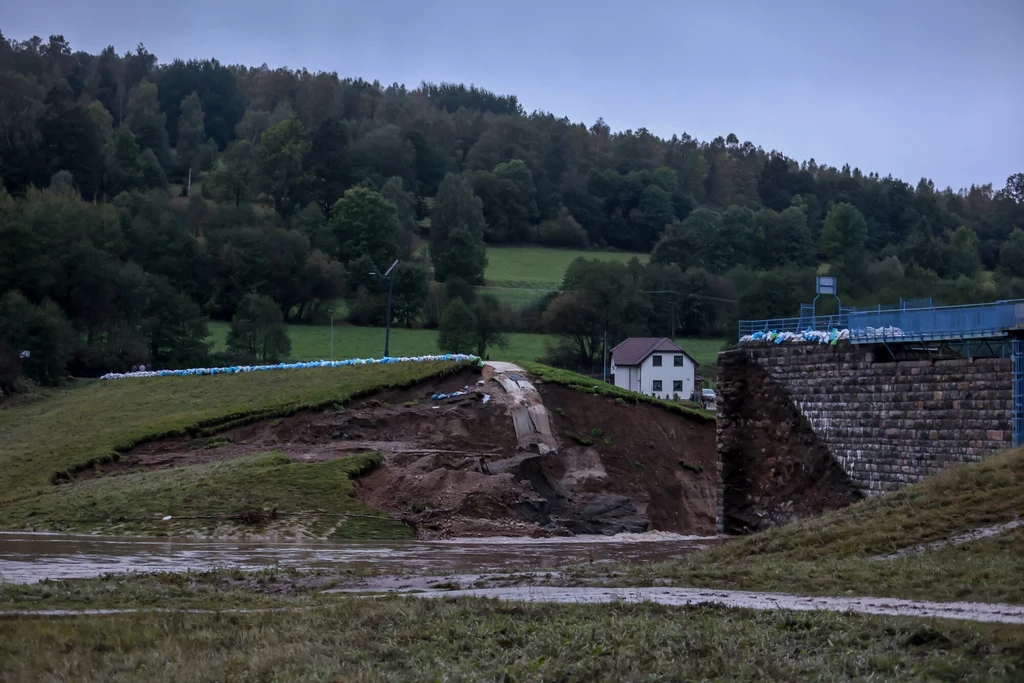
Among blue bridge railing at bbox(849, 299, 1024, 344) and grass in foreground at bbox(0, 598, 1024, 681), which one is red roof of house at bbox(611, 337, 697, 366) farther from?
grass in foreground at bbox(0, 598, 1024, 681)

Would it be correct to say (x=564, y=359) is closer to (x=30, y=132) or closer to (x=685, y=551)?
(x=685, y=551)

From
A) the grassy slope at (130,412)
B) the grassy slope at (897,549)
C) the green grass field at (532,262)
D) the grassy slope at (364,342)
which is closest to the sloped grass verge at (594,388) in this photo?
the grassy slope at (130,412)

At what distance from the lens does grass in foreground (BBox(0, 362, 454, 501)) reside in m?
40.0

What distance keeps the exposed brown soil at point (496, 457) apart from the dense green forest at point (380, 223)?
2769cm

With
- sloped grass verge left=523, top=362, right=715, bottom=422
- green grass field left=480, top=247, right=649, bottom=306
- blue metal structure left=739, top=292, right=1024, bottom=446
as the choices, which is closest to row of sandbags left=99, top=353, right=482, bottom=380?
sloped grass verge left=523, top=362, right=715, bottom=422

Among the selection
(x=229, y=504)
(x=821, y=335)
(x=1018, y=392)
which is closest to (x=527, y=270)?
(x=229, y=504)

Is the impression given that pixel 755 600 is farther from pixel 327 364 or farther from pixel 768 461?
pixel 327 364

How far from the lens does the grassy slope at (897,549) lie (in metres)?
14.7

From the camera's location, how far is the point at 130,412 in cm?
4900

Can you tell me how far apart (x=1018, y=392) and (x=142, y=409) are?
122 feet

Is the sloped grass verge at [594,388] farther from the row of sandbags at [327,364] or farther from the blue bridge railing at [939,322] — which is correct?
the blue bridge railing at [939,322]

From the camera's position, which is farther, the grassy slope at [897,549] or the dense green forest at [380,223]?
the dense green forest at [380,223]

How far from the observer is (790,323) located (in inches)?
1373

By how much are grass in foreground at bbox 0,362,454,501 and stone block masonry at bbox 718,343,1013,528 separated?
46.1ft
